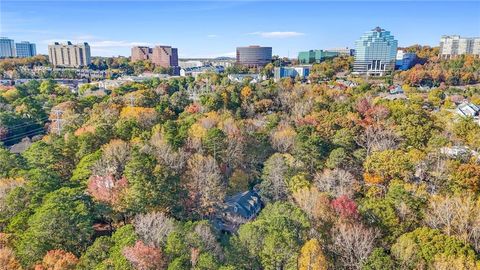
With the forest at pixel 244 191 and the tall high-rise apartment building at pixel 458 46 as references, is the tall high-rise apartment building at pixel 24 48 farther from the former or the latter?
the tall high-rise apartment building at pixel 458 46

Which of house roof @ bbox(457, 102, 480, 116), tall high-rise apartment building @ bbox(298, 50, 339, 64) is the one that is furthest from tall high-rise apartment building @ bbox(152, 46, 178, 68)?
house roof @ bbox(457, 102, 480, 116)

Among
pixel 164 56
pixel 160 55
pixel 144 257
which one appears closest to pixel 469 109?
pixel 144 257

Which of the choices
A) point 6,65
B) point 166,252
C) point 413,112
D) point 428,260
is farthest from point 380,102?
point 6,65

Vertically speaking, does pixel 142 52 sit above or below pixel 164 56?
above

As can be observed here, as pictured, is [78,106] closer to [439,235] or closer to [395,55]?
[439,235]

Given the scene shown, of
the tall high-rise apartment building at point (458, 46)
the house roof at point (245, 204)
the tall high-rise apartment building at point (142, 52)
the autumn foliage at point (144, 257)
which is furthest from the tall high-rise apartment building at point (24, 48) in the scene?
the tall high-rise apartment building at point (458, 46)

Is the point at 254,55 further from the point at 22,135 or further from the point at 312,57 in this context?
the point at 22,135

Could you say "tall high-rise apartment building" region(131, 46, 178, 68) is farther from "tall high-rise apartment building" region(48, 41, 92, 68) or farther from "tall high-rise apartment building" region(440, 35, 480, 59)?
"tall high-rise apartment building" region(440, 35, 480, 59)
